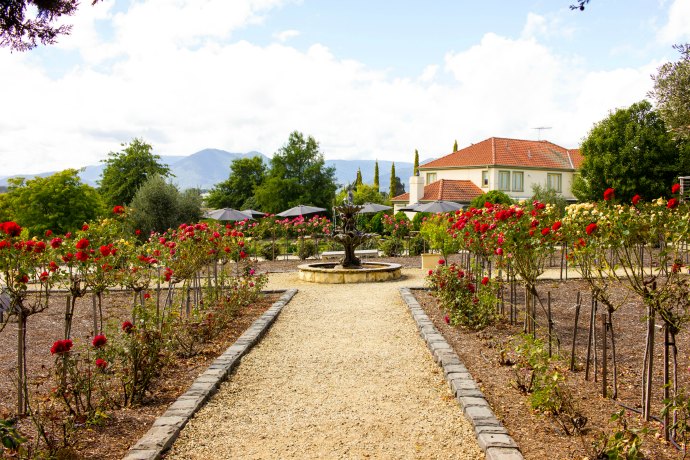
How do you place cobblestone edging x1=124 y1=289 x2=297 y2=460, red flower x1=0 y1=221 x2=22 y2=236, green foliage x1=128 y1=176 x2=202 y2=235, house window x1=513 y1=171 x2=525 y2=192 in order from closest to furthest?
cobblestone edging x1=124 y1=289 x2=297 y2=460 → red flower x1=0 y1=221 x2=22 y2=236 → green foliage x1=128 y1=176 x2=202 y2=235 → house window x1=513 y1=171 x2=525 y2=192

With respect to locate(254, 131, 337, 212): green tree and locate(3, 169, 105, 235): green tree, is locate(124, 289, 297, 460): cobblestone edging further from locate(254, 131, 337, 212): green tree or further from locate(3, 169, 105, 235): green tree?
locate(254, 131, 337, 212): green tree

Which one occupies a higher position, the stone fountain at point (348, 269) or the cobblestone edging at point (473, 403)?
the stone fountain at point (348, 269)

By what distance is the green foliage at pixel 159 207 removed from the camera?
3347cm

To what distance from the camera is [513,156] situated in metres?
47.2

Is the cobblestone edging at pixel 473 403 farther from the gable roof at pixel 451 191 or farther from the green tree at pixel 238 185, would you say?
the green tree at pixel 238 185

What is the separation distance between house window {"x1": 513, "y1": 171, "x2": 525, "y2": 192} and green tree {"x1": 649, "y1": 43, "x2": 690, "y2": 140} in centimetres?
2318

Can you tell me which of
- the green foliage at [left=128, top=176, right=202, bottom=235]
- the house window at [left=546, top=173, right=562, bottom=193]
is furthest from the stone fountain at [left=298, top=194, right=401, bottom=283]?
the house window at [left=546, top=173, right=562, bottom=193]

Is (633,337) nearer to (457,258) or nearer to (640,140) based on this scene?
(457,258)

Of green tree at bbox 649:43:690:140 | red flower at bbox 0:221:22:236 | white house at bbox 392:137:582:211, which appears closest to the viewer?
red flower at bbox 0:221:22:236

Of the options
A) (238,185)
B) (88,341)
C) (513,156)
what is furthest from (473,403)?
(238,185)

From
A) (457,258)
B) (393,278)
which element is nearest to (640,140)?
(457,258)

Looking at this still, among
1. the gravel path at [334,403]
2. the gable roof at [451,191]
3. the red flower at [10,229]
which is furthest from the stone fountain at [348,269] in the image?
the gable roof at [451,191]

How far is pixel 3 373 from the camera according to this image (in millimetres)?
6484

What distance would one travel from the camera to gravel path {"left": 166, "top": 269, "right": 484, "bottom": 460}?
441 centimetres
